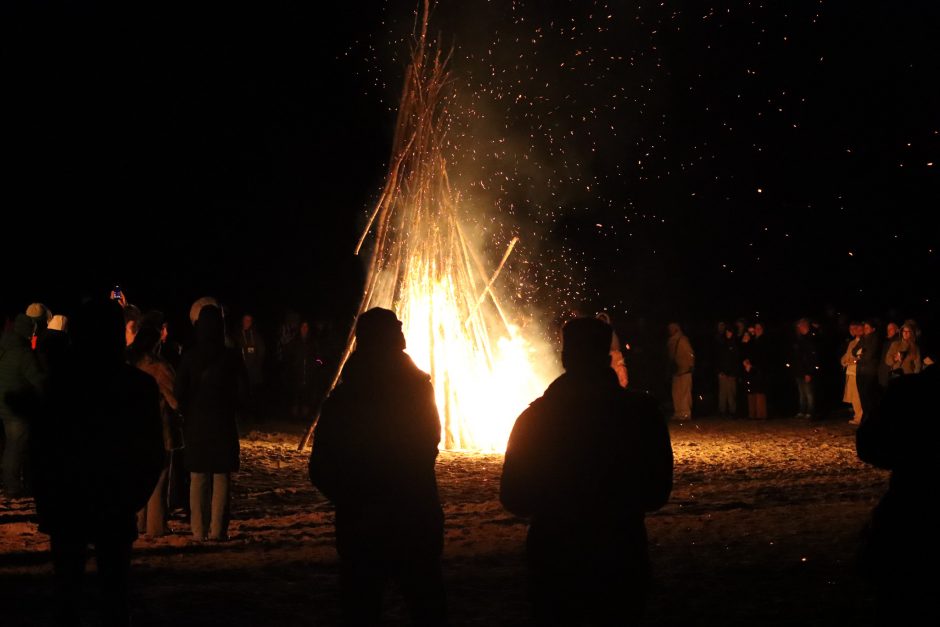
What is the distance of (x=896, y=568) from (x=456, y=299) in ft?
33.9

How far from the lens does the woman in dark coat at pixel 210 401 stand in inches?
287

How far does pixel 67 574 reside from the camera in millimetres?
4414

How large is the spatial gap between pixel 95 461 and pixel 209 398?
298cm

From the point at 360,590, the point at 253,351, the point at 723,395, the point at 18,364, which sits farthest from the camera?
the point at 723,395

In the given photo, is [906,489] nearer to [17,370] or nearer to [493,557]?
[493,557]

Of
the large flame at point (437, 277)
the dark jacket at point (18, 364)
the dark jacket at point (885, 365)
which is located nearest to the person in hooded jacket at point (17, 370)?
the dark jacket at point (18, 364)

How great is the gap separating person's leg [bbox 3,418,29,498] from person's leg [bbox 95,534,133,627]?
222 inches

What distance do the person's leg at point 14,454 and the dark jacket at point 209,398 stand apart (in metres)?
2.90

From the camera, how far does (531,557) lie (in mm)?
3506

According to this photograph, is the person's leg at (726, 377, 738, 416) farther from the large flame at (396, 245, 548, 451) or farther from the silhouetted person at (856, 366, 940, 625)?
the silhouetted person at (856, 366, 940, 625)

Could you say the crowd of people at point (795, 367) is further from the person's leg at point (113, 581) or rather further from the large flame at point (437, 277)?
the person's leg at point (113, 581)

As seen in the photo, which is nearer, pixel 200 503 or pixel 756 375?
pixel 200 503

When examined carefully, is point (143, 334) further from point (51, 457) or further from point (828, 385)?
point (828, 385)

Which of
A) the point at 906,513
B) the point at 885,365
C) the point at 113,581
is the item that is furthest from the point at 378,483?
the point at 885,365
